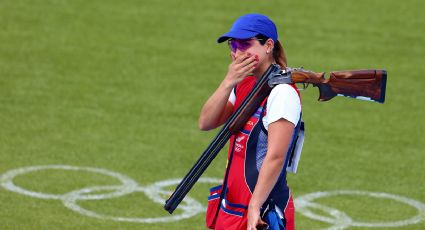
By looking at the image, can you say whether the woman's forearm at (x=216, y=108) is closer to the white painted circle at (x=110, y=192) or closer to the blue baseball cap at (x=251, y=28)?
the blue baseball cap at (x=251, y=28)

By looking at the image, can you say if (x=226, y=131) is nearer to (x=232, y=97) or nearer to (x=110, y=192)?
(x=232, y=97)

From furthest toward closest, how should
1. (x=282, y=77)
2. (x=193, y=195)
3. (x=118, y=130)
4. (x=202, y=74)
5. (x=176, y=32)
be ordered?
(x=176, y=32) → (x=202, y=74) → (x=118, y=130) → (x=193, y=195) → (x=282, y=77)

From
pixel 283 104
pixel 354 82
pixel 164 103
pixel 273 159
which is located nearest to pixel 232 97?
pixel 283 104

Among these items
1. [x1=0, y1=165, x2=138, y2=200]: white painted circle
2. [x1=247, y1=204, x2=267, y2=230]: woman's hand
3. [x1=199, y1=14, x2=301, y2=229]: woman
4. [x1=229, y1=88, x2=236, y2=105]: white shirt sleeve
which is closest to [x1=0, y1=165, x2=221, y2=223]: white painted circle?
[x1=0, y1=165, x2=138, y2=200]: white painted circle

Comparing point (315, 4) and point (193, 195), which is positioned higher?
point (315, 4)

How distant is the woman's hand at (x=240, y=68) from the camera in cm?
670

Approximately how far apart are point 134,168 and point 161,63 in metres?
3.84

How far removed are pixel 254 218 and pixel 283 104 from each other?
80 cm

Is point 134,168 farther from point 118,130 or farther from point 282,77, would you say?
point 282,77

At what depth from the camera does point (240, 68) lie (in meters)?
6.72

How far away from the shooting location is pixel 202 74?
1473 centimetres

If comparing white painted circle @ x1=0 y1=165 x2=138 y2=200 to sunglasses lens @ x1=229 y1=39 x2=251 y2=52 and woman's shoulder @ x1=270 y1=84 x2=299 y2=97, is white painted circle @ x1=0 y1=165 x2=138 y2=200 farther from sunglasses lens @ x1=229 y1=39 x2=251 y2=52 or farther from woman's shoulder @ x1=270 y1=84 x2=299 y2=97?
woman's shoulder @ x1=270 y1=84 x2=299 y2=97

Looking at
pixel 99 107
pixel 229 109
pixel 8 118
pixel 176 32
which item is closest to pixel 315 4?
pixel 176 32

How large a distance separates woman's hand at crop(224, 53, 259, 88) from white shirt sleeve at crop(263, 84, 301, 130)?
0.24 metres
